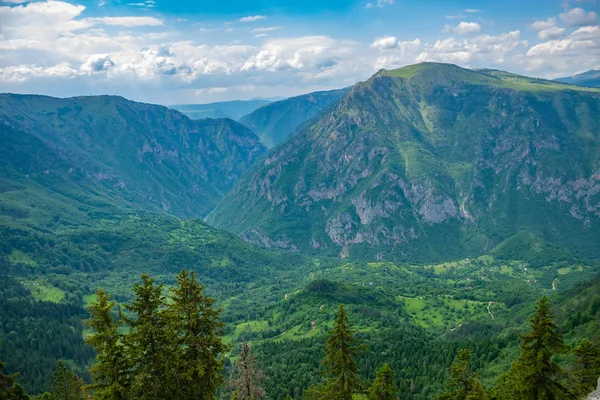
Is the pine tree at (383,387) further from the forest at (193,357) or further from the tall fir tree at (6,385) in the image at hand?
the tall fir tree at (6,385)

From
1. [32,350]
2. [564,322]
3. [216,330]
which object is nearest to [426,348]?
[564,322]

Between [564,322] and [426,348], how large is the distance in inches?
1857

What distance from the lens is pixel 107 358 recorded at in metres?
36.8

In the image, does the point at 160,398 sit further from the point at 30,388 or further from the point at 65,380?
the point at 30,388

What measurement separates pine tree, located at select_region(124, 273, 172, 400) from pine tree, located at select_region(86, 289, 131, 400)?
2.72ft

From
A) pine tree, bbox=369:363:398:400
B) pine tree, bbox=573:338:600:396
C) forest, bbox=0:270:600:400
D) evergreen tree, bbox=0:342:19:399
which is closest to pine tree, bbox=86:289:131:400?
forest, bbox=0:270:600:400

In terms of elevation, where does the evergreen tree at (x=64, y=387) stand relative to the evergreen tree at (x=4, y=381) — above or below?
below

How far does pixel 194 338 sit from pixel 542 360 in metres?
33.3

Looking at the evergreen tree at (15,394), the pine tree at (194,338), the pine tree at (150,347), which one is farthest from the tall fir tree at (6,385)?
the pine tree at (194,338)

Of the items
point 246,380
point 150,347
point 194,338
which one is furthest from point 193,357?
point 246,380

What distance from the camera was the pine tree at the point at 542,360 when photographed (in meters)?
41.0

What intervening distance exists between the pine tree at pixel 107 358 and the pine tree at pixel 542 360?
37.2 metres

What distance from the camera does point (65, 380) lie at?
277 feet

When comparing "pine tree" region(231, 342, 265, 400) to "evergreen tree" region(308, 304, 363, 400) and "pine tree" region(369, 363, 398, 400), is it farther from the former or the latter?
"pine tree" region(369, 363, 398, 400)
